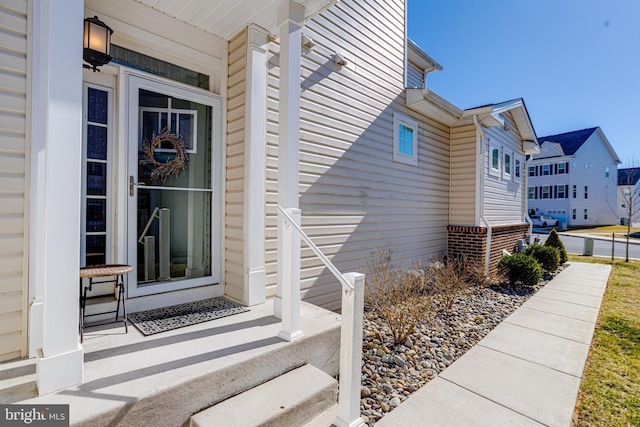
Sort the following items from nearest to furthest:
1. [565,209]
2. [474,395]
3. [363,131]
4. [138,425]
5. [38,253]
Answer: [138,425] → [38,253] → [474,395] → [363,131] → [565,209]

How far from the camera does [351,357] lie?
2027 mm

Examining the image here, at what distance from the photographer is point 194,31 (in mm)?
3275

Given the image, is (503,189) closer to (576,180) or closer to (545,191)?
(576,180)

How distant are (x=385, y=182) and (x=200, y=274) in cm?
357

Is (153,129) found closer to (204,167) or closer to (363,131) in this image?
(204,167)

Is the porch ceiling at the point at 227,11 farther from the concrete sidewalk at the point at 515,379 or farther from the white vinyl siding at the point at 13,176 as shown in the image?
the concrete sidewalk at the point at 515,379

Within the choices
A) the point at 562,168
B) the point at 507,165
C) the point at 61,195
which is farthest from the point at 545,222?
the point at 61,195

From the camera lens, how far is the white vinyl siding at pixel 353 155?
4.21 m

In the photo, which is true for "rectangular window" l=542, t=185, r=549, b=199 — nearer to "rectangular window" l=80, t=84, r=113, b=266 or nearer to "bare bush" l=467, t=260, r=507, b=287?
"bare bush" l=467, t=260, r=507, b=287

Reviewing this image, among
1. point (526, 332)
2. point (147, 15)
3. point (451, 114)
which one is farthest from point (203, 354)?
point (451, 114)

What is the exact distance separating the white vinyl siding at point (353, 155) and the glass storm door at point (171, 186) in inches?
27.2

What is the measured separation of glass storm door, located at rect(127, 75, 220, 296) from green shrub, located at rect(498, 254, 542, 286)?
19.4 feet

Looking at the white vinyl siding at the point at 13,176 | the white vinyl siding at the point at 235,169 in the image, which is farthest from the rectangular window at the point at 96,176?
the white vinyl siding at the point at 235,169

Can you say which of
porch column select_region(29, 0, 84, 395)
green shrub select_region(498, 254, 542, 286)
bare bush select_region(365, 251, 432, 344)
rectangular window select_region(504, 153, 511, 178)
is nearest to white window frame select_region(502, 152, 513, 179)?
rectangular window select_region(504, 153, 511, 178)
